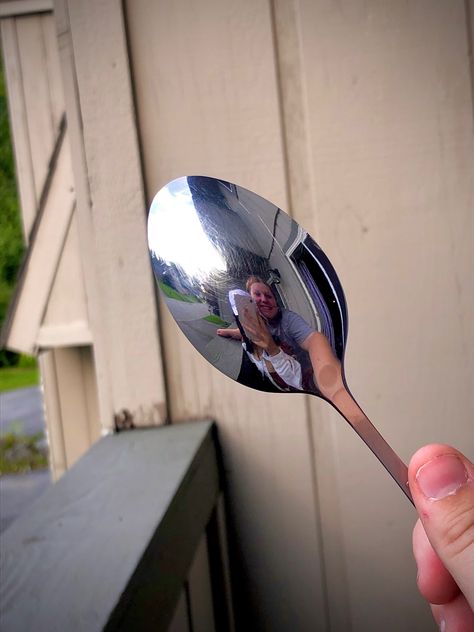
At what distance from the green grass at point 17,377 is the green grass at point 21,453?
1131 millimetres

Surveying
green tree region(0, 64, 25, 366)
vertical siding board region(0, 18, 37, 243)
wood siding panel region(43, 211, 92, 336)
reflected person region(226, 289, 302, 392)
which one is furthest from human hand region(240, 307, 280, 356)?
green tree region(0, 64, 25, 366)

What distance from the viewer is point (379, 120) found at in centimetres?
85

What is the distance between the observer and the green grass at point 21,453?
5.82 ft

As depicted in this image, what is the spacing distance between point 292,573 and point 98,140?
730 millimetres

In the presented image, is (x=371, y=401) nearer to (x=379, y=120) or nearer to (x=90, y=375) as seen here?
(x=379, y=120)

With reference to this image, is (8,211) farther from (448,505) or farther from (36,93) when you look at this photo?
(448,505)

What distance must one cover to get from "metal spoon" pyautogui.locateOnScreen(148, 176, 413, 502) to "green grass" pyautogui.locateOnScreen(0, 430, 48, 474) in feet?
4.53

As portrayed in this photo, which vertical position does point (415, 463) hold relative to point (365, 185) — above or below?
below

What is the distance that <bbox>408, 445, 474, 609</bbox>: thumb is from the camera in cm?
43

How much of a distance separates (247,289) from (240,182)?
0.43m

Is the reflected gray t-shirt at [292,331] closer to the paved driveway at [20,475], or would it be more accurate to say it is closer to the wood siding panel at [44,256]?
the paved driveway at [20,475]

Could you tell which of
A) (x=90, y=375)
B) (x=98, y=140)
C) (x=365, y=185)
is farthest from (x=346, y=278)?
(x=90, y=375)

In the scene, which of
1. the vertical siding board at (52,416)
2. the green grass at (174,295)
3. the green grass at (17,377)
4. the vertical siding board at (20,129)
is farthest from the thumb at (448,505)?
the green grass at (17,377)

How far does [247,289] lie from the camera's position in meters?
0.49
